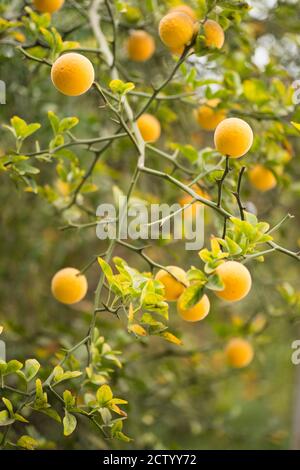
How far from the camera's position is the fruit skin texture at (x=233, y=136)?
2.49ft

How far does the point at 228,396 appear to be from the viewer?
8.81ft

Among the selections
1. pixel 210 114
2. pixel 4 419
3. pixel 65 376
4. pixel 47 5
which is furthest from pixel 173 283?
pixel 47 5

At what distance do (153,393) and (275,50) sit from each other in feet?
3.60

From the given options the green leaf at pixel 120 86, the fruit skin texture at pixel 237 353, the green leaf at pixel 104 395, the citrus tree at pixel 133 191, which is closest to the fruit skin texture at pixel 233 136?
the citrus tree at pixel 133 191

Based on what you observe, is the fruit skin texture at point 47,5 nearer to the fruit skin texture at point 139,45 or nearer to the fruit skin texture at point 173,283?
the fruit skin texture at point 139,45

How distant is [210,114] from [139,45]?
11.4 inches

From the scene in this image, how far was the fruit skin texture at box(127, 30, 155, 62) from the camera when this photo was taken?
125cm

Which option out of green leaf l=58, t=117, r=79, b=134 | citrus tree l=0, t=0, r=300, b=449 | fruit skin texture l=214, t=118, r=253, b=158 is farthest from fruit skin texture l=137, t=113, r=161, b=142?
fruit skin texture l=214, t=118, r=253, b=158

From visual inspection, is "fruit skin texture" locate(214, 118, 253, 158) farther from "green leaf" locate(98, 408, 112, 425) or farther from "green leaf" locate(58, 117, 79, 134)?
"green leaf" locate(98, 408, 112, 425)

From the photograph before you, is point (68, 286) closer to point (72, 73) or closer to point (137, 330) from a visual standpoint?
point (137, 330)

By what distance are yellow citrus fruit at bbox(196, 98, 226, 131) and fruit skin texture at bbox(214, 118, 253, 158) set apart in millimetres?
332

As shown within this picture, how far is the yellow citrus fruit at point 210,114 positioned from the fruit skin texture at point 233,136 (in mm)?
332

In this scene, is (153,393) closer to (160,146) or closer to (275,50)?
(160,146)

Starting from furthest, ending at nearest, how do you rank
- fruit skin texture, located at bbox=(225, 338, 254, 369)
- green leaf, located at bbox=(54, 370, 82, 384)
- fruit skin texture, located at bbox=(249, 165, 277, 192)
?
fruit skin texture, located at bbox=(225, 338, 254, 369)
fruit skin texture, located at bbox=(249, 165, 277, 192)
green leaf, located at bbox=(54, 370, 82, 384)
